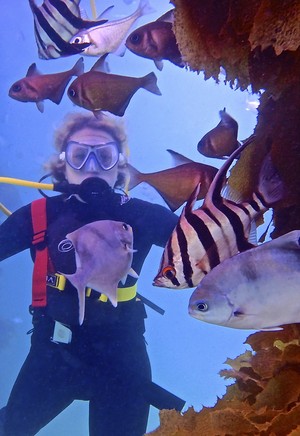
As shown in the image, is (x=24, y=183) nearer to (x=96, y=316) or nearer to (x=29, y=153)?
(x=96, y=316)

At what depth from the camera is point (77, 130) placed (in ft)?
17.5

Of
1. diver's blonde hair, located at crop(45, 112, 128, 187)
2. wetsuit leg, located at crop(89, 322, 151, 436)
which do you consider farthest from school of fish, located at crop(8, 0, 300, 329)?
diver's blonde hair, located at crop(45, 112, 128, 187)

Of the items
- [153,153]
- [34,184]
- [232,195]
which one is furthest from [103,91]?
[153,153]

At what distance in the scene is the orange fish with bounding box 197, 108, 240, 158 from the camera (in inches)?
69.2

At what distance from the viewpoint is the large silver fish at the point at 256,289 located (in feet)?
3.69

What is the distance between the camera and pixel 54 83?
2303 millimetres

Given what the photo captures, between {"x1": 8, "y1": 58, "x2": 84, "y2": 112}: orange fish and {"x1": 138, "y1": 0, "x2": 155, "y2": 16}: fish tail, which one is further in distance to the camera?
{"x1": 138, "y1": 0, "x2": 155, "y2": 16}: fish tail

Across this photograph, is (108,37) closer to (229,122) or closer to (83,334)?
(229,122)

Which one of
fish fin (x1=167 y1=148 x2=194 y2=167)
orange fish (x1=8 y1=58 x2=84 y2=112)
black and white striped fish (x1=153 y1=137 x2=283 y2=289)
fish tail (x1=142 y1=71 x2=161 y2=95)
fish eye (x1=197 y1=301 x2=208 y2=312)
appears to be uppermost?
orange fish (x1=8 y1=58 x2=84 y2=112)

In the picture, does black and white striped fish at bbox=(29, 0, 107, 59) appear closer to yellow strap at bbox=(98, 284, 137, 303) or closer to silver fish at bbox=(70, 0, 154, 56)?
silver fish at bbox=(70, 0, 154, 56)

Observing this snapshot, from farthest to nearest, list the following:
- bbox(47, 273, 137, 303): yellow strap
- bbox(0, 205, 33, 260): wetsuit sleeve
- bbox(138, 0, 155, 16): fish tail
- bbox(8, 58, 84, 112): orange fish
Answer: bbox(0, 205, 33, 260): wetsuit sleeve, bbox(47, 273, 137, 303): yellow strap, bbox(138, 0, 155, 16): fish tail, bbox(8, 58, 84, 112): orange fish

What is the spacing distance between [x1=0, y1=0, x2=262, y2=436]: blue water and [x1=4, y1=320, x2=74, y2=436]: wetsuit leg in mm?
25458

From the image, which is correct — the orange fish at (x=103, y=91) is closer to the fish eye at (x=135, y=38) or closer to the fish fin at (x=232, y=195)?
the fish eye at (x=135, y=38)

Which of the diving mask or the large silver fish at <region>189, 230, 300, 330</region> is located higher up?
the diving mask
